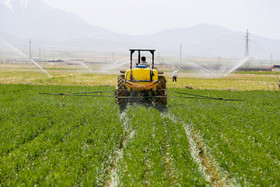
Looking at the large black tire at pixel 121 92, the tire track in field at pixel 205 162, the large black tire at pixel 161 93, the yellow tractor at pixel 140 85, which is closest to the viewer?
the tire track in field at pixel 205 162

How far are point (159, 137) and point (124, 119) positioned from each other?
3.92 m

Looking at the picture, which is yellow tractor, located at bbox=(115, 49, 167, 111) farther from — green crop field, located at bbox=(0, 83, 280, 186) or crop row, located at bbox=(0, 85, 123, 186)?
green crop field, located at bbox=(0, 83, 280, 186)

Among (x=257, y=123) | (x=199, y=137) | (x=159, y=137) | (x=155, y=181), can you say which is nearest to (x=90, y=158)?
(x=155, y=181)

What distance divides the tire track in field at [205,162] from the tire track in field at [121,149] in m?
1.96

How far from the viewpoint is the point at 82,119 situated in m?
12.6

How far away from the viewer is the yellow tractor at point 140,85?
15.0 meters

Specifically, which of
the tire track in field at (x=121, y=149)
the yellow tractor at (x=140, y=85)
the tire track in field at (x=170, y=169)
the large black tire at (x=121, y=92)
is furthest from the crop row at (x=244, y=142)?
the large black tire at (x=121, y=92)

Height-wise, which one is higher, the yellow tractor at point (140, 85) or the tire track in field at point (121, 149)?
the yellow tractor at point (140, 85)

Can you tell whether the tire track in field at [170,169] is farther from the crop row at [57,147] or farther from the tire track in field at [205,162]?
the crop row at [57,147]

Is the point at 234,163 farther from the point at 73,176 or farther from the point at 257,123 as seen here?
the point at 257,123

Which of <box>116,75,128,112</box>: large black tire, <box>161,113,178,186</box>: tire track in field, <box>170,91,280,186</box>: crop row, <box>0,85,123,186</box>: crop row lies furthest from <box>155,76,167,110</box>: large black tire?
<box>161,113,178,186</box>: tire track in field

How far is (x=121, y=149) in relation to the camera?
27.7ft

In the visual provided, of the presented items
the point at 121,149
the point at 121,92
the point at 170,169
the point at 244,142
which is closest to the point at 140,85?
the point at 121,92

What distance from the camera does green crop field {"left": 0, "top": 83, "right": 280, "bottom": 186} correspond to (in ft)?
20.0
